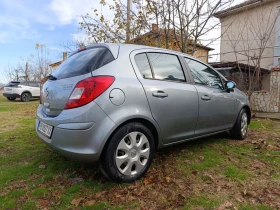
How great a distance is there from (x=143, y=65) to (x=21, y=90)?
14.7 metres

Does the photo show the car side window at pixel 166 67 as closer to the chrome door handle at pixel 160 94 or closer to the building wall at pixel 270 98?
the chrome door handle at pixel 160 94

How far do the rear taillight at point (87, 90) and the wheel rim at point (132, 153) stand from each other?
0.56 meters

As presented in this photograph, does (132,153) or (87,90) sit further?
(132,153)

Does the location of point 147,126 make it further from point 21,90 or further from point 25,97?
point 25,97

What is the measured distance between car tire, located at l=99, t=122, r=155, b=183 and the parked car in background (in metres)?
14.8

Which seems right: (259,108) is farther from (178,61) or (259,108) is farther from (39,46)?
(39,46)

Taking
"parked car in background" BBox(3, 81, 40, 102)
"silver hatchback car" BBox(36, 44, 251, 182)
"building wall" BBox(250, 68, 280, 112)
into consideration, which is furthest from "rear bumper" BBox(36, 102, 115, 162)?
"parked car in background" BBox(3, 81, 40, 102)

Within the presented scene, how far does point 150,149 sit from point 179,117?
0.59 m

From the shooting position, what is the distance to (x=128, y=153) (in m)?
2.40

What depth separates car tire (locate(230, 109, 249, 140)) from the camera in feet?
13.5

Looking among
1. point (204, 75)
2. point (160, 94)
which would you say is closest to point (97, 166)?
point (160, 94)

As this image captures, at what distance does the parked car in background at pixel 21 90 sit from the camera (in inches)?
585

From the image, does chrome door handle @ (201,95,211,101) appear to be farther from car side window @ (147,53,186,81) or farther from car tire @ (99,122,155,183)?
car tire @ (99,122,155,183)

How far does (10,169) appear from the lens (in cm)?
288
